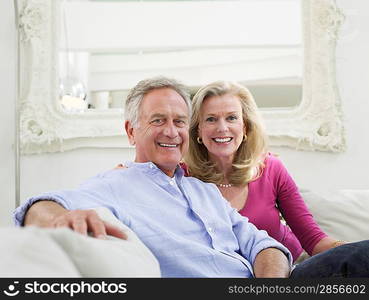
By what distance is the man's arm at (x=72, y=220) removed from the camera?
3.45 feet

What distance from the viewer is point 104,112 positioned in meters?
2.84

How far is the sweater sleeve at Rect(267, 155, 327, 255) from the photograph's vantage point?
1909 millimetres

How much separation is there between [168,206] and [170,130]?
0.87 ft

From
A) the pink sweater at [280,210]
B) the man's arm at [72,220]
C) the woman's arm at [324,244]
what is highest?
the man's arm at [72,220]

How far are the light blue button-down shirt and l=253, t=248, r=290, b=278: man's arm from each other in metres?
0.02

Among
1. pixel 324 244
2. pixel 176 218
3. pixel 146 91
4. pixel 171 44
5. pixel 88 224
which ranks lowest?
pixel 324 244

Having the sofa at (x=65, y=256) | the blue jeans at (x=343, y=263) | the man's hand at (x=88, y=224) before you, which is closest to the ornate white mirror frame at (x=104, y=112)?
the blue jeans at (x=343, y=263)

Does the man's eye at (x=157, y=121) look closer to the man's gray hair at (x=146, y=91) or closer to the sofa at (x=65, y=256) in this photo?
the man's gray hair at (x=146, y=91)

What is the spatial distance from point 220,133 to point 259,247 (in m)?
0.56

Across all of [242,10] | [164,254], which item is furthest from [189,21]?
[164,254]

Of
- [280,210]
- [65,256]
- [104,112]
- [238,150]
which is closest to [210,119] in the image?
[238,150]

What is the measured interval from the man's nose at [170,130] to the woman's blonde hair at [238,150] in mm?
334

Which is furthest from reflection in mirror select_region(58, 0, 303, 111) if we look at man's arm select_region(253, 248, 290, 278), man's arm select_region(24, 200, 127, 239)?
man's arm select_region(24, 200, 127, 239)

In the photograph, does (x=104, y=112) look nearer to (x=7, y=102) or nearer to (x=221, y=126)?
(x=7, y=102)
